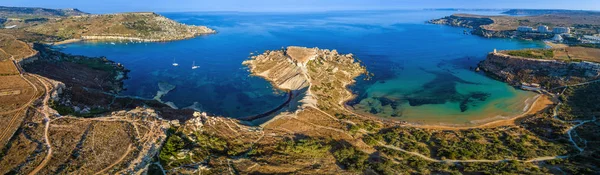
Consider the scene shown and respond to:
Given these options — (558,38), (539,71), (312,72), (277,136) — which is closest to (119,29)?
(312,72)

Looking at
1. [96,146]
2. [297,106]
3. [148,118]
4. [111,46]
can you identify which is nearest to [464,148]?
[297,106]

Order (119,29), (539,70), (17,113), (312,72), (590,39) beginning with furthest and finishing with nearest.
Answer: (119,29) → (590,39) → (312,72) → (539,70) → (17,113)

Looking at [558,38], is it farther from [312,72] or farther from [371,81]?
[312,72]

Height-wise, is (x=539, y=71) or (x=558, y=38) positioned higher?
(x=558, y=38)

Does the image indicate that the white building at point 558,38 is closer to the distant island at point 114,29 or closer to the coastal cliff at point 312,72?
the coastal cliff at point 312,72

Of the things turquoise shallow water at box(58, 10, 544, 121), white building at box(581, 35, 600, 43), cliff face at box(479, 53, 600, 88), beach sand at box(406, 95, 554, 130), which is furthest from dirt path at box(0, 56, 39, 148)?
white building at box(581, 35, 600, 43)

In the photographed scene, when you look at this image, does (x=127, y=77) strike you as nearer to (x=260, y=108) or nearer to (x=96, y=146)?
(x=260, y=108)
